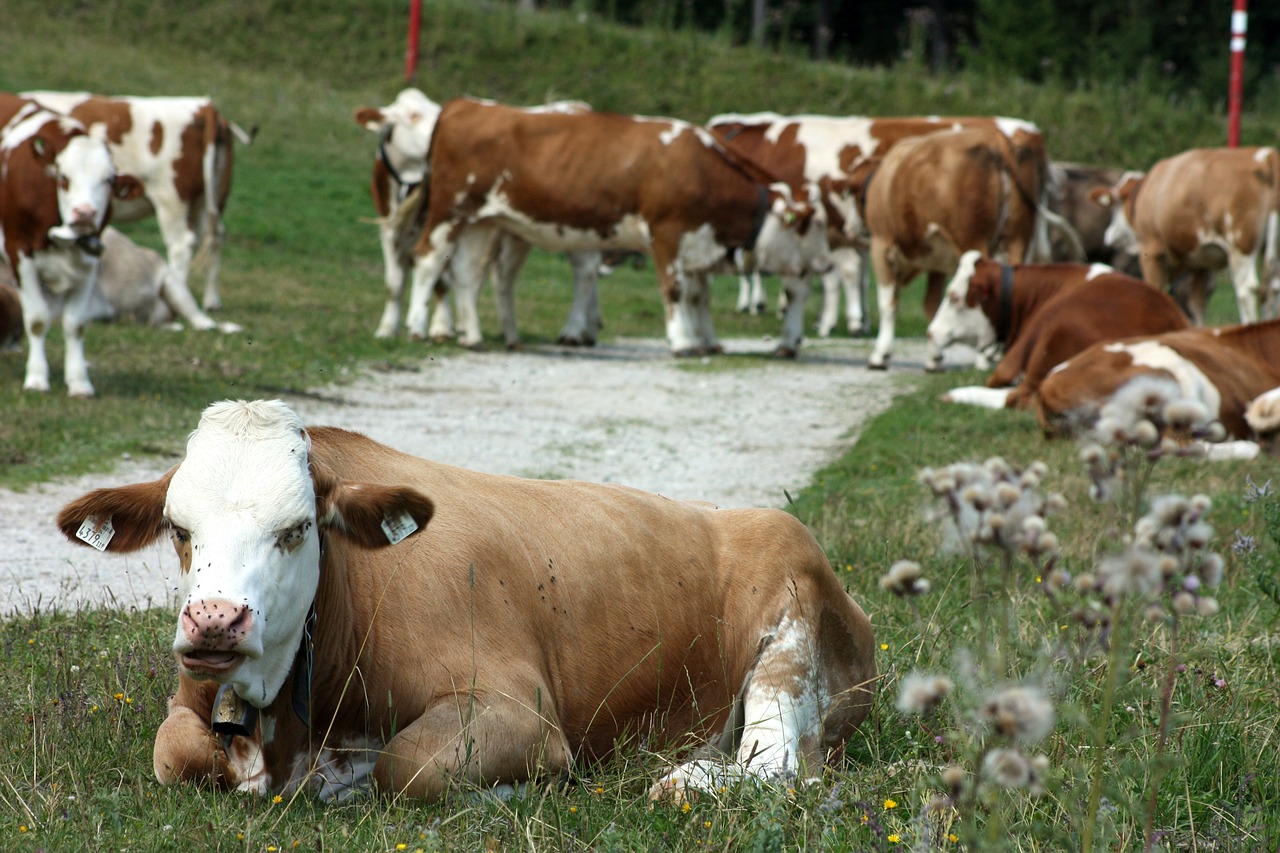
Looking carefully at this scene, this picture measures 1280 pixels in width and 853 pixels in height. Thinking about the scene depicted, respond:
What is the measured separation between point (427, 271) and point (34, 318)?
5411 mm

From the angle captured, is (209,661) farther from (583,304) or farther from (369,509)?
(583,304)

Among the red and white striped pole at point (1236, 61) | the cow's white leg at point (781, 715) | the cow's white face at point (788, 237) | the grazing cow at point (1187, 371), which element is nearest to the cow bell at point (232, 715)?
the cow's white leg at point (781, 715)

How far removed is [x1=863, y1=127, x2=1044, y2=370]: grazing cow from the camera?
14.0 m

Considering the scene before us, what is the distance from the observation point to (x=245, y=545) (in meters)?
3.19

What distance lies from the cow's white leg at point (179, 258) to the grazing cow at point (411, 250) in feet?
5.85

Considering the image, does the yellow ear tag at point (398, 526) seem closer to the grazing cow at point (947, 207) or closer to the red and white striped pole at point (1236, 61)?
the grazing cow at point (947, 207)

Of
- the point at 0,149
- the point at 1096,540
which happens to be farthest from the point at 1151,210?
the point at 0,149

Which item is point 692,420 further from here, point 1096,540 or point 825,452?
point 1096,540

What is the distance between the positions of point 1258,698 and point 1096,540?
1.86 meters

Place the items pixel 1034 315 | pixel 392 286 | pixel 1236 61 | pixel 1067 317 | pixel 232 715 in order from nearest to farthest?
pixel 232 715
pixel 1067 317
pixel 1034 315
pixel 392 286
pixel 1236 61

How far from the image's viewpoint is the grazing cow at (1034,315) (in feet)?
36.7

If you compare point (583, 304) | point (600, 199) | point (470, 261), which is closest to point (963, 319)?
point (600, 199)

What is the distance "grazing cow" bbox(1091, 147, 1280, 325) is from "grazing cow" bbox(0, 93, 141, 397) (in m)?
10.2

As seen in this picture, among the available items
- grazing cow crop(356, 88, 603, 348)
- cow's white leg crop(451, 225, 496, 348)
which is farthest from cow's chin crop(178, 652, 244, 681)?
cow's white leg crop(451, 225, 496, 348)
